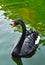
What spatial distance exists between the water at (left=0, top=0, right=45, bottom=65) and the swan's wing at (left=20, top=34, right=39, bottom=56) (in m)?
0.18

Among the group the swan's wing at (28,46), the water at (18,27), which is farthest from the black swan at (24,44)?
the water at (18,27)

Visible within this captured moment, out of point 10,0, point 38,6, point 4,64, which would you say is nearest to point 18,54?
point 4,64

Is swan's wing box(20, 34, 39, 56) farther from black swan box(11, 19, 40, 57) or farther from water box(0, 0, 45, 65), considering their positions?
water box(0, 0, 45, 65)

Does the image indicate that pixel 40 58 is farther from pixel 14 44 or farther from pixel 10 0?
pixel 10 0

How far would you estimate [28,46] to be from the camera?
891cm

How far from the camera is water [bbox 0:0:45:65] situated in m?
8.60

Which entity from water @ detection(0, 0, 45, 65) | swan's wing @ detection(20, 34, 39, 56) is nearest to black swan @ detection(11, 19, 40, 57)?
swan's wing @ detection(20, 34, 39, 56)

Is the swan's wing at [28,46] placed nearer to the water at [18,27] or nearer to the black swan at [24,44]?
the black swan at [24,44]

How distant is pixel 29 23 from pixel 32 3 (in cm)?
335

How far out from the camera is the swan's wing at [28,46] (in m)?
8.79

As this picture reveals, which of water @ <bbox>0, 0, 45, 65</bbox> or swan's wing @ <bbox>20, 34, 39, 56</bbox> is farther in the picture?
swan's wing @ <bbox>20, 34, 39, 56</bbox>

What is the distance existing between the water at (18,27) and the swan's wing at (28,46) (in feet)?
0.61

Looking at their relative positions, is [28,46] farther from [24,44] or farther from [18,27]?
[18,27]

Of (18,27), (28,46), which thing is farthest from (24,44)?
(18,27)
